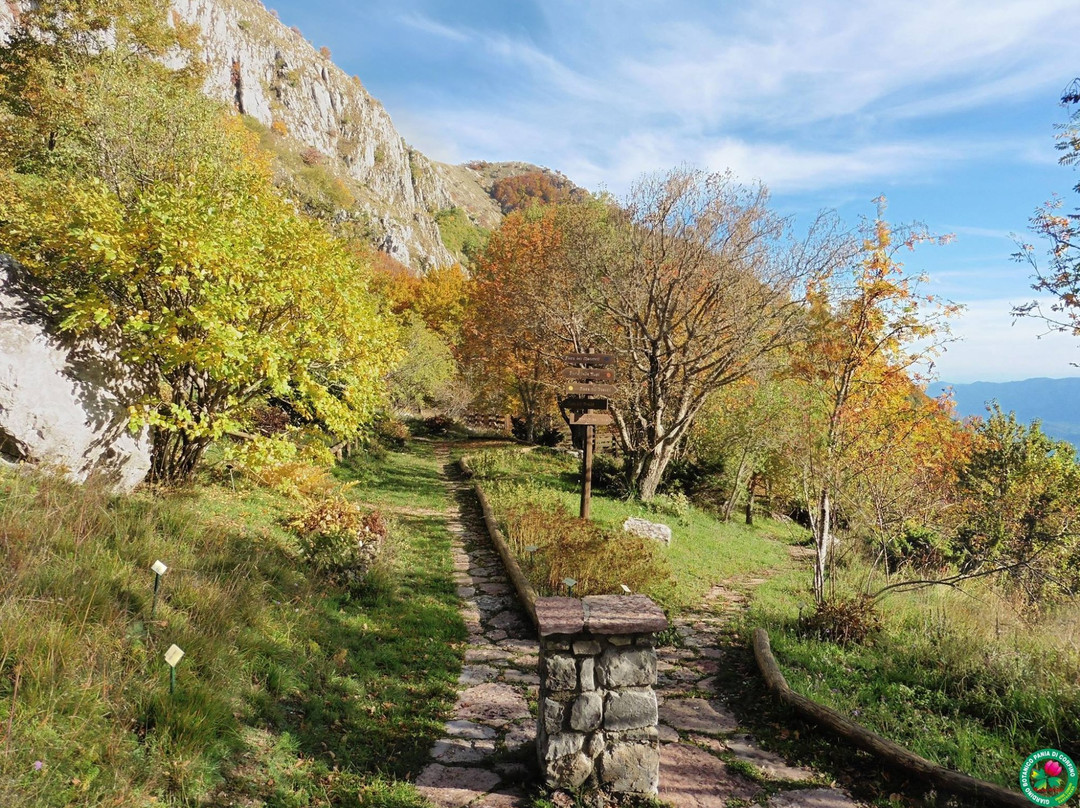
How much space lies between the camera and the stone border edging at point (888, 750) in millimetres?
3633

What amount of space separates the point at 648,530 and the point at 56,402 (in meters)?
9.99

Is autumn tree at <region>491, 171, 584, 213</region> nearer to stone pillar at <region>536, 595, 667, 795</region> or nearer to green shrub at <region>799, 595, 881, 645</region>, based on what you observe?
green shrub at <region>799, 595, 881, 645</region>

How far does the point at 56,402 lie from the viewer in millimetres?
6441

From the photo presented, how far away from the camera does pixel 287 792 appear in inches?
135

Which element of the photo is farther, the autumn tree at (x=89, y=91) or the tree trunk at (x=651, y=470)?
the tree trunk at (x=651, y=470)

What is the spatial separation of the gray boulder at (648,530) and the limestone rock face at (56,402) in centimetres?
865

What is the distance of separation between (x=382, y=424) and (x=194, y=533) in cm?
1584

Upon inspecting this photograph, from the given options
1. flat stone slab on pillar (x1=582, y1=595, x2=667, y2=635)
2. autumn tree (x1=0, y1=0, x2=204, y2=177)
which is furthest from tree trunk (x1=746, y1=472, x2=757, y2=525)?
autumn tree (x1=0, y1=0, x2=204, y2=177)

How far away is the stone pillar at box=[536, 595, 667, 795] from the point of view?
3.81m

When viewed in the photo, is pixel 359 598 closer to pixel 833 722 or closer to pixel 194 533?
pixel 194 533

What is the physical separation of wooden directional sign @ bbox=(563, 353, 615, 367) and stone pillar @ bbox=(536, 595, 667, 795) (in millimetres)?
7421

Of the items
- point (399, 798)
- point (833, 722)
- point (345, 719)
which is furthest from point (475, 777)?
point (833, 722)

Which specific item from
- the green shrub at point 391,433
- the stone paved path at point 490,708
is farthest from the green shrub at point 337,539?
the green shrub at point 391,433

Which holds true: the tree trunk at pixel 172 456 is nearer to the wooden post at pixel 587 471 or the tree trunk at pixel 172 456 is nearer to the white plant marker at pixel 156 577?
the white plant marker at pixel 156 577
